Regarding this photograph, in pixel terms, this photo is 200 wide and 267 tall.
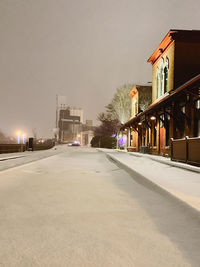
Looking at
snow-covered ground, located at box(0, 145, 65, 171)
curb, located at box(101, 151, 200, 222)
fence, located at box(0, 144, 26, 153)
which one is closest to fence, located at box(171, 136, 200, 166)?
curb, located at box(101, 151, 200, 222)

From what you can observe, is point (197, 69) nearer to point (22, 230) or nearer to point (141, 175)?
point (141, 175)

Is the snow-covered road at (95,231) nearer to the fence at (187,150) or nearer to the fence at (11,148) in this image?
the fence at (187,150)

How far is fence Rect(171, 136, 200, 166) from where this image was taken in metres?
10.5

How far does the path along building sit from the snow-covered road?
9.88 m

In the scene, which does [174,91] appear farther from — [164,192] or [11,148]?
[11,148]

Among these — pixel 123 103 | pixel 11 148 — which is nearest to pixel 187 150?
pixel 11 148

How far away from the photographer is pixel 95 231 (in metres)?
3.51

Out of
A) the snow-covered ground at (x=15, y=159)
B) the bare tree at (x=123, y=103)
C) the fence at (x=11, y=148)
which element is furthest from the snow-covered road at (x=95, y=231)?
the bare tree at (x=123, y=103)

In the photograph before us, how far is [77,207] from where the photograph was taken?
4879mm

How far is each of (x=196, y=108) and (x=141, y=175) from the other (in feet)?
25.3

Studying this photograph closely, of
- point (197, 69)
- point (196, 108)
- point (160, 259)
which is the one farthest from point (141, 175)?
point (197, 69)

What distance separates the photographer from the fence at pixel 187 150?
1053cm

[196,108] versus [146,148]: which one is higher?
[196,108]

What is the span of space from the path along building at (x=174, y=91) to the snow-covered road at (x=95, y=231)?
988 cm
